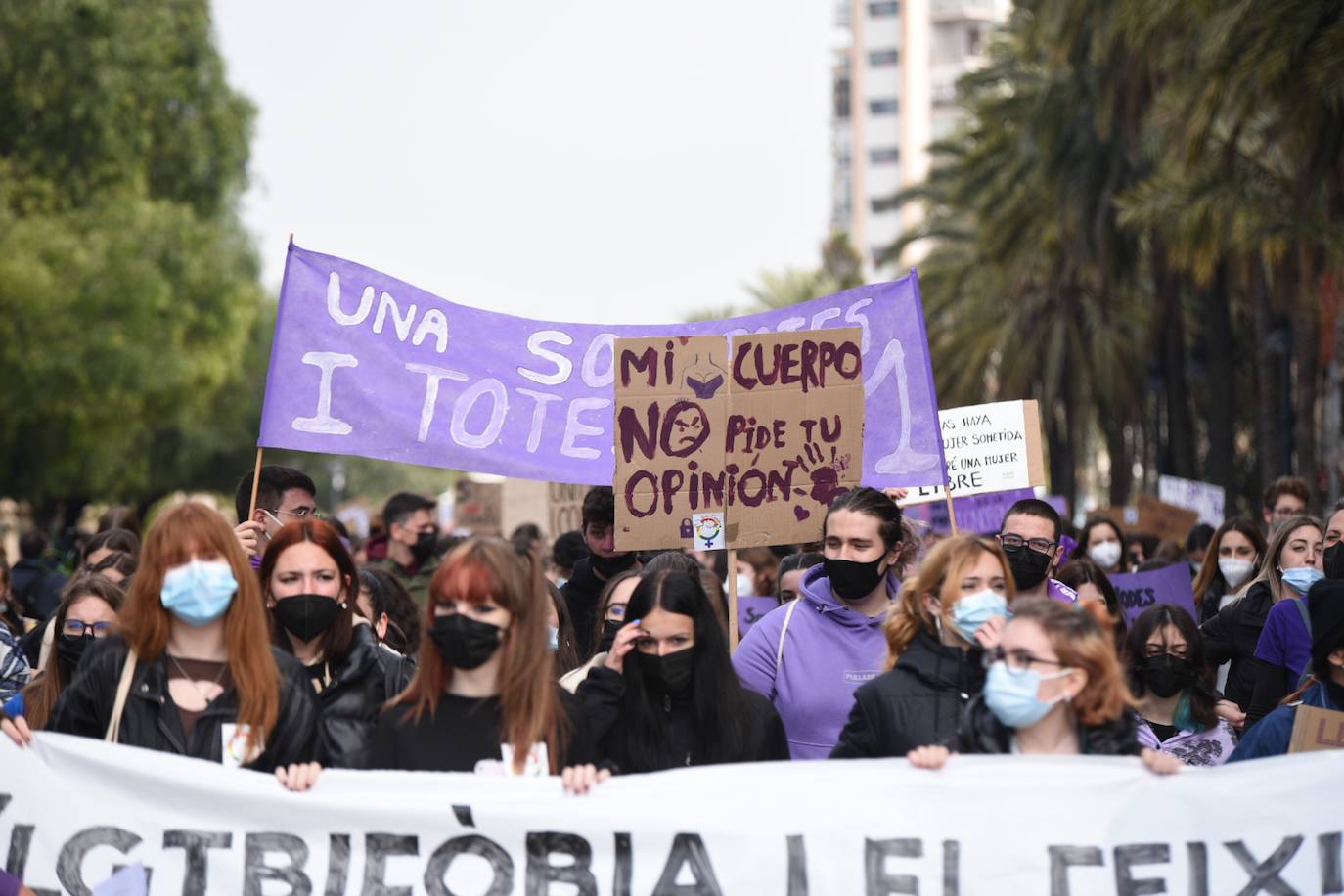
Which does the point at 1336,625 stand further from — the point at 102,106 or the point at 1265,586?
the point at 102,106

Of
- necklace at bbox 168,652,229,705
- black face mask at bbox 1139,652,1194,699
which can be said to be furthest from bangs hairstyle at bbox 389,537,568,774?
black face mask at bbox 1139,652,1194,699

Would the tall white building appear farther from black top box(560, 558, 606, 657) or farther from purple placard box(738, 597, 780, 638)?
black top box(560, 558, 606, 657)

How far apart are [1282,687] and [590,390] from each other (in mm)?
2867

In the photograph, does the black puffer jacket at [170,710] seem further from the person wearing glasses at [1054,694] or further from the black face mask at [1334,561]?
the black face mask at [1334,561]

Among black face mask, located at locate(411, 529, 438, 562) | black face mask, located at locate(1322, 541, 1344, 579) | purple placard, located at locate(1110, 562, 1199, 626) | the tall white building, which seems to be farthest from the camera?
the tall white building

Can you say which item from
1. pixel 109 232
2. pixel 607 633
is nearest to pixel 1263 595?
pixel 607 633

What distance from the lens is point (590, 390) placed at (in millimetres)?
7547

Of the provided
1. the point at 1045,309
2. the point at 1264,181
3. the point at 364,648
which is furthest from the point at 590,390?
the point at 1045,309

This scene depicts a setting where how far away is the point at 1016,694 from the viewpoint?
14.7ft

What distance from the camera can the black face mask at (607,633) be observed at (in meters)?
5.83

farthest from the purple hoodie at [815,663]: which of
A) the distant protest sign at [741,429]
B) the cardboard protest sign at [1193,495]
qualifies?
the cardboard protest sign at [1193,495]

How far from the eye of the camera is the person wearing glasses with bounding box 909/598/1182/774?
4.46 m

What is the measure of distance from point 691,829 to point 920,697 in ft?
2.26

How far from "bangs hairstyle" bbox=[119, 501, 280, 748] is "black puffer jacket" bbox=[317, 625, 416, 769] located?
259 mm
